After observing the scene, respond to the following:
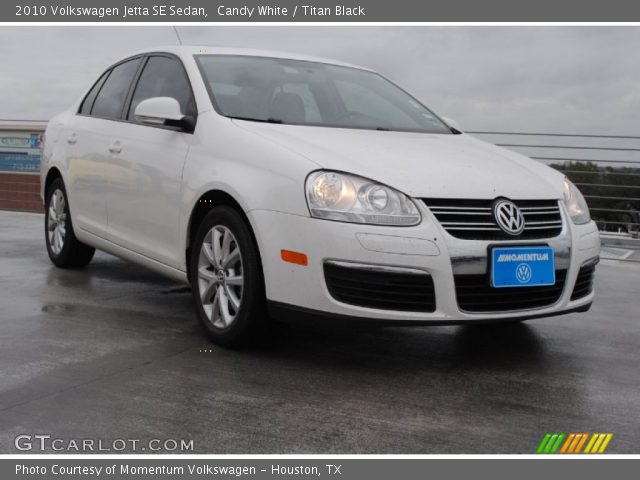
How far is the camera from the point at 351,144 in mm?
4129

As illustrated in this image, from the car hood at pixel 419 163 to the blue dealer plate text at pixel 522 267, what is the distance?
27 centimetres

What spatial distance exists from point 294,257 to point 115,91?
2.70m

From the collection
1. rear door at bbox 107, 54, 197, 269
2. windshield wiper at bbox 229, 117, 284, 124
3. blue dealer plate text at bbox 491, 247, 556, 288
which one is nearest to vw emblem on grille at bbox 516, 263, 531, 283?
blue dealer plate text at bbox 491, 247, 556, 288

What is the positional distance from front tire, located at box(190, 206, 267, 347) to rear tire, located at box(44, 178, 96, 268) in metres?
2.29

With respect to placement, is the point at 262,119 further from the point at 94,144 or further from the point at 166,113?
the point at 94,144

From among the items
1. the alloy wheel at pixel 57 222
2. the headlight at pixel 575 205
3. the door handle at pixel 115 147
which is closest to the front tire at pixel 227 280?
the door handle at pixel 115 147

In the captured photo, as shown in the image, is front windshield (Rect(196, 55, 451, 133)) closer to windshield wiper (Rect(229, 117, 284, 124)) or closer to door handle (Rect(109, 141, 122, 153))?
windshield wiper (Rect(229, 117, 284, 124))

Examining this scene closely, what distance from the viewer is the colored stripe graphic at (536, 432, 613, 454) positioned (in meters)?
2.97

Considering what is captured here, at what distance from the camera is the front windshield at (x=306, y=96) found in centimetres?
458

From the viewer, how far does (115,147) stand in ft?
17.5

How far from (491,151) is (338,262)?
1406 mm

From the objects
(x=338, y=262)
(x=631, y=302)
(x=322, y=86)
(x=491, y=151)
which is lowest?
(x=631, y=302)

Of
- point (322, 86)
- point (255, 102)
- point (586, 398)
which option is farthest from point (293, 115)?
point (586, 398)
